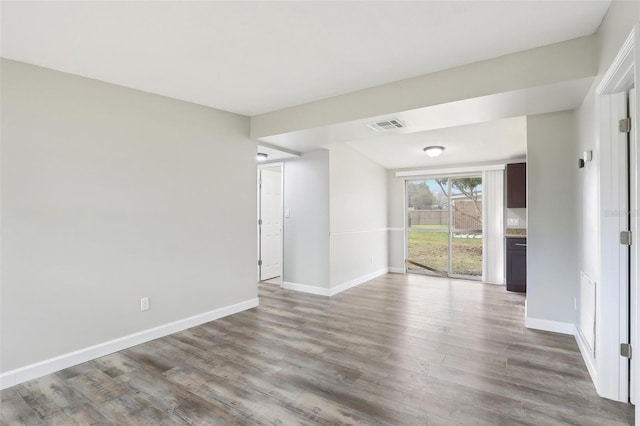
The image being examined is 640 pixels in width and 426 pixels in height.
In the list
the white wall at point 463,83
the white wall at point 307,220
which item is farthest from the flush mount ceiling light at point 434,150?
the white wall at point 463,83

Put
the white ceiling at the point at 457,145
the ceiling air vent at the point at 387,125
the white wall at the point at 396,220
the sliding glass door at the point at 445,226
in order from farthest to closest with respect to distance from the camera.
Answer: the white wall at the point at 396,220
the sliding glass door at the point at 445,226
the white ceiling at the point at 457,145
the ceiling air vent at the point at 387,125

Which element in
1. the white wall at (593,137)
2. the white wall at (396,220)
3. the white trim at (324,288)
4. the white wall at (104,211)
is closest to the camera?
the white wall at (593,137)

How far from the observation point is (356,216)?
5.73 m

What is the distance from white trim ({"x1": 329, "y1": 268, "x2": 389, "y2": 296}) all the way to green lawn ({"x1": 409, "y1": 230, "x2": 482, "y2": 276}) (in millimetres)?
810

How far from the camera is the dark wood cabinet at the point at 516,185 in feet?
17.0

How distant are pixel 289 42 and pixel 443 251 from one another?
17.8 feet

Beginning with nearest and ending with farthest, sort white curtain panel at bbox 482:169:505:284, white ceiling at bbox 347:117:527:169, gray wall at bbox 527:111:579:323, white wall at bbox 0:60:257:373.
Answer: white wall at bbox 0:60:257:373
gray wall at bbox 527:111:579:323
white ceiling at bbox 347:117:527:169
white curtain panel at bbox 482:169:505:284

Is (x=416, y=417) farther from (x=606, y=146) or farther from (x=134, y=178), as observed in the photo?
(x=134, y=178)

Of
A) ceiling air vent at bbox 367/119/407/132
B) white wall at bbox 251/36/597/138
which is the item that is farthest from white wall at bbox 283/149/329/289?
ceiling air vent at bbox 367/119/407/132

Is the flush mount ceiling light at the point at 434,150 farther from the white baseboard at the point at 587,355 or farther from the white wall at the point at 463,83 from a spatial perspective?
the white baseboard at the point at 587,355

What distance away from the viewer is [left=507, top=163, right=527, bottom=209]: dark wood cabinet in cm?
518

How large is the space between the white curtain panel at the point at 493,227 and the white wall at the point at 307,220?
3.13 metres

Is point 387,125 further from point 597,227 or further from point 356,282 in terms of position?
point 356,282

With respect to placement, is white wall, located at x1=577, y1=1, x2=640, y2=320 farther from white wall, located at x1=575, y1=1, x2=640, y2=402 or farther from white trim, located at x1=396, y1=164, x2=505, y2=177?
white trim, located at x1=396, y1=164, x2=505, y2=177
